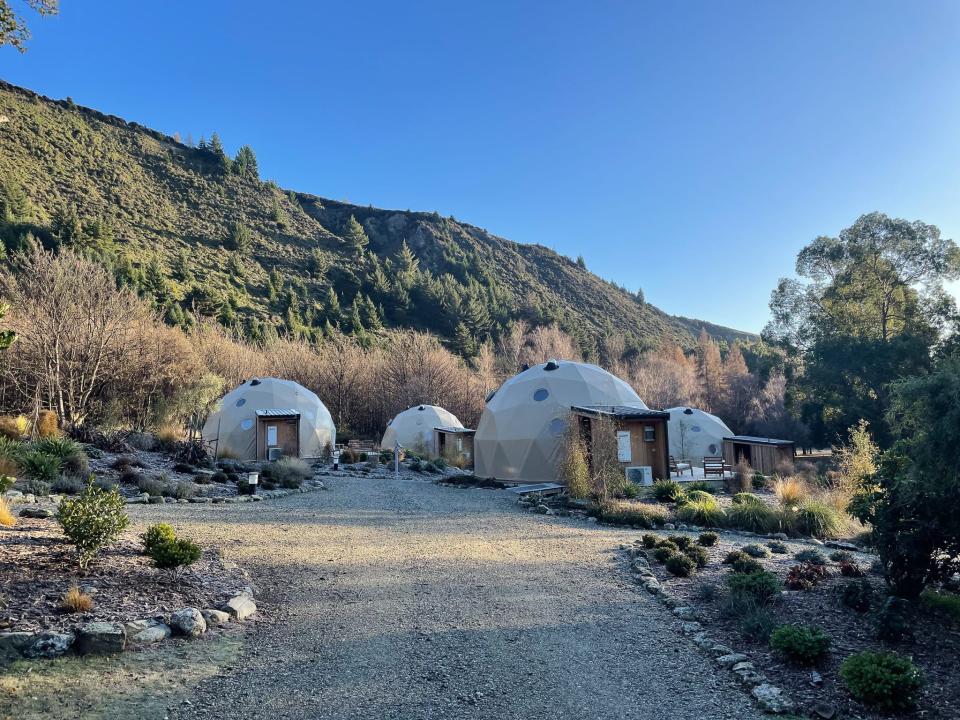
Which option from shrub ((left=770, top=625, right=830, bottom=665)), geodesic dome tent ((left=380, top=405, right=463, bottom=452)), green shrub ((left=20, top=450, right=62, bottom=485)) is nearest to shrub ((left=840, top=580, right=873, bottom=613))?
shrub ((left=770, top=625, right=830, bottom=665))

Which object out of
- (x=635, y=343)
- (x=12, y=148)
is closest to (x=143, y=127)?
(x=12, y=148)

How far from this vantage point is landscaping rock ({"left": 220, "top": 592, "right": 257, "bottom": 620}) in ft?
19.1

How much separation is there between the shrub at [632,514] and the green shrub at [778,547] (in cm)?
250

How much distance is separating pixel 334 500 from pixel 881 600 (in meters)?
12.3

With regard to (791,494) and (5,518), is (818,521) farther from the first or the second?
(5,518)

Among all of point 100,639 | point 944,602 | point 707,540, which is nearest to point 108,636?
point 100,639

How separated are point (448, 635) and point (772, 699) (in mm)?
2835

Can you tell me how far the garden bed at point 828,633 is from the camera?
Answer: 14.4 ft

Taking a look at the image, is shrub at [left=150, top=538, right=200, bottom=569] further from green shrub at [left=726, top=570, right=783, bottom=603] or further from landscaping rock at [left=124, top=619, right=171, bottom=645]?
green shrub at [left=726, top=570, right=783, bottom=603]

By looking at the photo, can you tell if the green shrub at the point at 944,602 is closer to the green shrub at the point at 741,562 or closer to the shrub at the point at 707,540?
the green shrub at the point at 741,562

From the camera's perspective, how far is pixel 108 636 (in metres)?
4.68

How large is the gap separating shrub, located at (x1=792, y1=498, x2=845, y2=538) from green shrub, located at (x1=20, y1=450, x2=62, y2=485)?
1555cm

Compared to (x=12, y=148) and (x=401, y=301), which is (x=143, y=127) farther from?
(x=401, y=301)

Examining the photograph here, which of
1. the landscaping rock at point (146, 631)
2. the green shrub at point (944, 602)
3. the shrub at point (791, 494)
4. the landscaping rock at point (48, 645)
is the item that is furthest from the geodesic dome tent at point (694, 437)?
the landscaping rock at point (48, 645)
